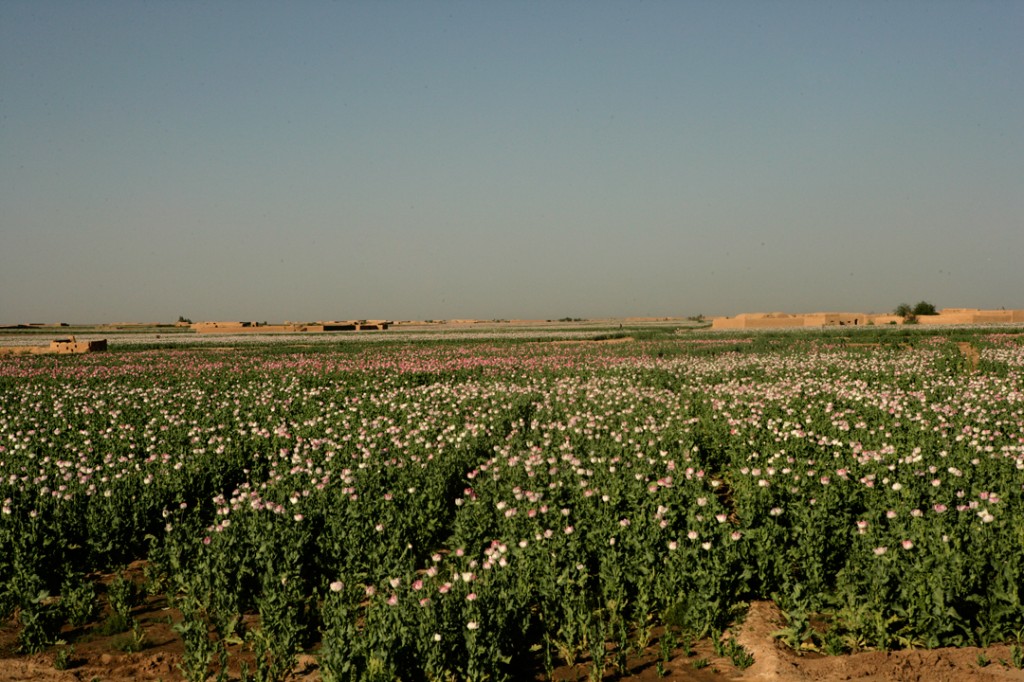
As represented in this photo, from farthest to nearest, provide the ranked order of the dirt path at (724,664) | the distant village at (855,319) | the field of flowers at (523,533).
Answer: the distant village at (855,319) → the field of flowers at (523,533) → the dirt path at (724,664)

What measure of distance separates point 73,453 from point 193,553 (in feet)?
16.9

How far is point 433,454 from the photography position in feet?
31.3

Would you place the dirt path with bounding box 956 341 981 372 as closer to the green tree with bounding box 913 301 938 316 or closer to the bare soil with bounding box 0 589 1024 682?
the bare soil with bounding box 0 589 1024 682

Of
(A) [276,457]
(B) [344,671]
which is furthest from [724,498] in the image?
(A) [276,457]

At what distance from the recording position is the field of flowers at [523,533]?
4.78m

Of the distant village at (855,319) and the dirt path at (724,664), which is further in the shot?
the distant village at (855,319)

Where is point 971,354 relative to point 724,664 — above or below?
above

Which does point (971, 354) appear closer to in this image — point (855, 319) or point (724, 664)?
point (724, 664)

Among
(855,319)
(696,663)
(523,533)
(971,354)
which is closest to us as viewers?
(696,663)

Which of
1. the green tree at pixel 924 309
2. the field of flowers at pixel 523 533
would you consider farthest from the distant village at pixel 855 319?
the field of flowers at pixel 523 533

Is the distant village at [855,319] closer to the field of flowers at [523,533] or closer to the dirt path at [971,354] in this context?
the dirt path at [971,354]

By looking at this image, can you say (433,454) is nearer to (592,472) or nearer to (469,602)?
(592,472)

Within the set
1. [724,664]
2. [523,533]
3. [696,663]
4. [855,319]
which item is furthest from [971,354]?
[855,319]

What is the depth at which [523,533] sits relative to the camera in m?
6.58
